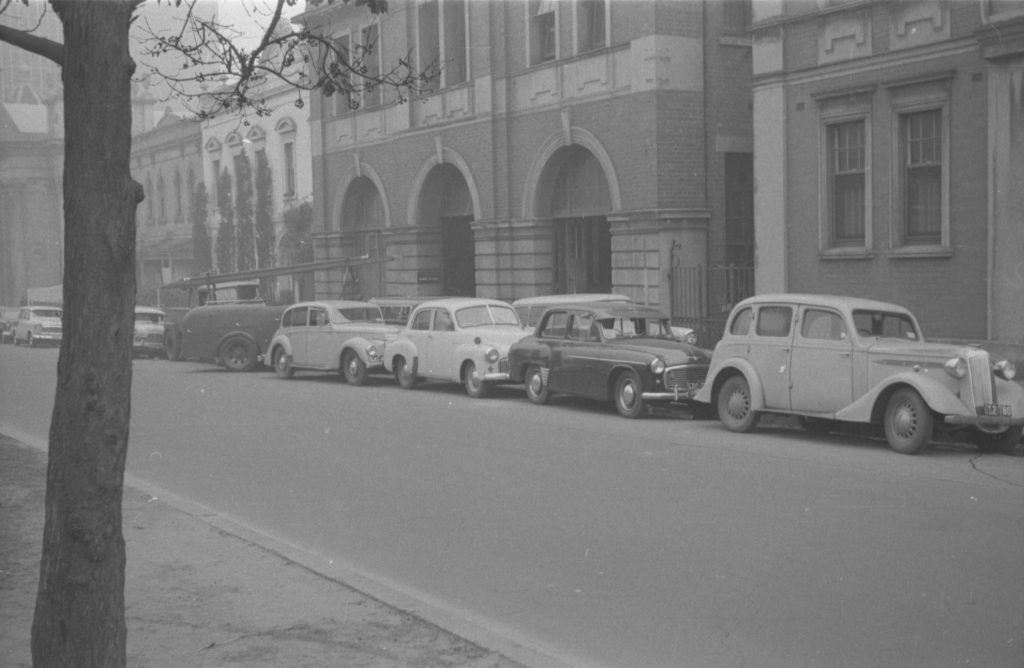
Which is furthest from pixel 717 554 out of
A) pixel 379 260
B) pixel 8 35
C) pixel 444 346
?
pixel 379 260

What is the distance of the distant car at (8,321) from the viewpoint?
1826 inches

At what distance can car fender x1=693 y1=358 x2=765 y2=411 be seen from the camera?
48.2 ft

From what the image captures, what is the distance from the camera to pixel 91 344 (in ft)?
14.5

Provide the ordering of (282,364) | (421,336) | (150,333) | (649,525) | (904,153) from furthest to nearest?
(150,333) → (282,364) → (421,336) → (904,153) → (649,525)

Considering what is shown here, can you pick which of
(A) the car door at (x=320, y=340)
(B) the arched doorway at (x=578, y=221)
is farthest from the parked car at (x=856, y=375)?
(B) the arched doorway at (x=578, y=221)

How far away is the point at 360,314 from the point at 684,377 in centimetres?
1037

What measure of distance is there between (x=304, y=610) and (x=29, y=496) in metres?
5.22

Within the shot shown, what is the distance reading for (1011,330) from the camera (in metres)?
17.7

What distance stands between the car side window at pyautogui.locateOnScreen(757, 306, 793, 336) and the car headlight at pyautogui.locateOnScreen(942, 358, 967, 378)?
224 centimetres

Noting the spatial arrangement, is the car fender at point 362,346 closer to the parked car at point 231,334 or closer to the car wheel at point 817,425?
the parked car at point 231,334

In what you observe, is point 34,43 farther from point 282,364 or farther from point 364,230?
point 364,230

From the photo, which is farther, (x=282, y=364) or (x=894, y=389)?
(x=282, y=364)

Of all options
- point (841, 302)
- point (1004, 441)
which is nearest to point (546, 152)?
point (841, 302)

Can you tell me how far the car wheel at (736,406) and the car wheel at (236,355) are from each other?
51.8 feet
